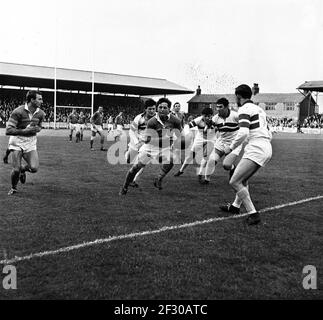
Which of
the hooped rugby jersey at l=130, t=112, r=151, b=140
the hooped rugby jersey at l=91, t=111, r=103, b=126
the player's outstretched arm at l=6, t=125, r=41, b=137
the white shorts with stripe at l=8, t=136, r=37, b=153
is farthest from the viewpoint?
the hooped rugby jersey at l=91, t=111, r=103, b=126

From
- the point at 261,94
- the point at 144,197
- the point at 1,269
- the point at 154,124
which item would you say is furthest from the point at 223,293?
the point at 261,94

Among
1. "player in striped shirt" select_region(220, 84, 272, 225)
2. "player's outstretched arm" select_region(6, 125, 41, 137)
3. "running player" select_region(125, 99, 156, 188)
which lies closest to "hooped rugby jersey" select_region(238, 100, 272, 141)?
"player in striped shirt" select_region(220, 84, 272, 225)

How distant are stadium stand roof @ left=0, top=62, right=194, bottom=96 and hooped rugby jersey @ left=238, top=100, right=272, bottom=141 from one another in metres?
38.3

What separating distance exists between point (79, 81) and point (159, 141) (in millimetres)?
38360

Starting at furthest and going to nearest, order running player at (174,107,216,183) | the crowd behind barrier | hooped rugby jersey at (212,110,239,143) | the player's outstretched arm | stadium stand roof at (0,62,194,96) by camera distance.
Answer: the crowd behind barrier → stadium stand roof at (0,62,194,96) → running player at (174,107,216,183) → hooped rugby jersey at (212,110,239,143) → the player's outstretched arm

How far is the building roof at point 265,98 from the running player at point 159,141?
235ft

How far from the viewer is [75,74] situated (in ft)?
160

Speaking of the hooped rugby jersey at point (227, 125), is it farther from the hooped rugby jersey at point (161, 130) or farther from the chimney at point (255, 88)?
the chimney at point (255, 88)

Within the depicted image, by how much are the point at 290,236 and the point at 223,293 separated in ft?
7.85

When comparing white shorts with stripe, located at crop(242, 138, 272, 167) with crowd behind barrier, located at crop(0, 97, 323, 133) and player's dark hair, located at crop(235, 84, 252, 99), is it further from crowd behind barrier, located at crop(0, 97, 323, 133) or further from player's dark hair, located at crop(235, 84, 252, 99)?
crowd behind barrier, located at crop(0, 97, 323, 133)

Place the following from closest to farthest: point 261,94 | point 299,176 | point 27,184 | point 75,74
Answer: point 27,184 < point 299,176 < point 75,74 < point 261,94

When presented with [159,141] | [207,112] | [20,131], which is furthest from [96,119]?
[20,131]

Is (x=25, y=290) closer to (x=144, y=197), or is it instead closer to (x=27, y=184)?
(x=144, y=197)

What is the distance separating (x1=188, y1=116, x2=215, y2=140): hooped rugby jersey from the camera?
11329 mm
